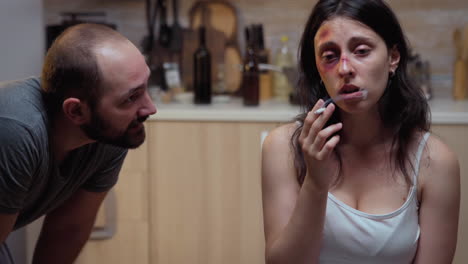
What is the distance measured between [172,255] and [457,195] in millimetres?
1343

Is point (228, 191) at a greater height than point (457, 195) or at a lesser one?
lesser

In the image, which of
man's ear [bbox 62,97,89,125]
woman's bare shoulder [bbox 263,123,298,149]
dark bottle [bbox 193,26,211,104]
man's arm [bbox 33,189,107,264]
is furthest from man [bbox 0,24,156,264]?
dark bottle [bbox 193,26,211,104]

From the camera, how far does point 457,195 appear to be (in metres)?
1.37

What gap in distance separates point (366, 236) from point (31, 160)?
749 millimetres

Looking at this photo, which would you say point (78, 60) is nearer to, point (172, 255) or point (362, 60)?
point (362, 60)

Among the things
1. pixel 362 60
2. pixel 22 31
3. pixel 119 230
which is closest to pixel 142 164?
pixel 119 230

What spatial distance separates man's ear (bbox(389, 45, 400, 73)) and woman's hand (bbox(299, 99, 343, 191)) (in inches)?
11.9

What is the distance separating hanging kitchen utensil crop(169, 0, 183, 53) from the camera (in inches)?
108

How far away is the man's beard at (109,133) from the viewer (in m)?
1.36

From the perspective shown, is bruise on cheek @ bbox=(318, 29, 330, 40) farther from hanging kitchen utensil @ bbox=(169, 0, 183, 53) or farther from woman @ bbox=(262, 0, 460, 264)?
hanging kitchen utensil @ bbox=(169, 0, 183, 53)

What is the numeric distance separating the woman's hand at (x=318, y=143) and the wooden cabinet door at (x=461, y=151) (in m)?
1.15

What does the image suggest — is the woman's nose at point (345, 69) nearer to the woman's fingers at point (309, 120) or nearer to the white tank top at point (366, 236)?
the woman's fingers at point (309, 120)

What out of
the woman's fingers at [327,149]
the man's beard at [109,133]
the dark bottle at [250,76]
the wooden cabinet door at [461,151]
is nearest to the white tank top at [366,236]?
the woman's fingers at [327,149]

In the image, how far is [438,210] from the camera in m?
1.35
